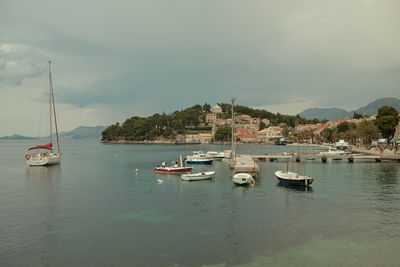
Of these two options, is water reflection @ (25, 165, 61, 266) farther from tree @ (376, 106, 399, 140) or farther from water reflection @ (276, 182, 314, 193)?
tree @ (376, 106, 399, 140)

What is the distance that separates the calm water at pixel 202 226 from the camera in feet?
67.8

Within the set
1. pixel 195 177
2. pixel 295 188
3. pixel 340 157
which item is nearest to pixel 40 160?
pixel 195 177

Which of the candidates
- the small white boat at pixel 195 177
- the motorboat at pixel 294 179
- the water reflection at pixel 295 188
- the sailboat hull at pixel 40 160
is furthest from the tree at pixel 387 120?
the sailboat hull at pixel 40 160

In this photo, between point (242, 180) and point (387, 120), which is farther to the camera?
point (387, 120)

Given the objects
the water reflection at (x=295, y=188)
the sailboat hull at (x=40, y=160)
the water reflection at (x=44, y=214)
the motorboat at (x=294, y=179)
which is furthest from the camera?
the sailboat hull at (x=40, y=160)

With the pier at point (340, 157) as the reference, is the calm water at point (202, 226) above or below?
below

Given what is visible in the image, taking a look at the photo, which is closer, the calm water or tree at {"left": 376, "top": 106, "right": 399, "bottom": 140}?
the calm water

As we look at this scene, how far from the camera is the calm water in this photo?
20656 millimetres

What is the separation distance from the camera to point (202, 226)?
2714 cm

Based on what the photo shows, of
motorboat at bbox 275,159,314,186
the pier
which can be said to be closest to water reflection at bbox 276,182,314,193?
motorboat at bbox 275,159,314,186

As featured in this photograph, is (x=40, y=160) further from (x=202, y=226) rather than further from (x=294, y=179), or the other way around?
(x=294, y=179)

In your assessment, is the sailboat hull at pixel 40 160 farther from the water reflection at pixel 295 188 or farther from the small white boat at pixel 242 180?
the water reflection at pixel 295 188

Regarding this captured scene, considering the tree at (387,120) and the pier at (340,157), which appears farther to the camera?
the tree at (387,120)

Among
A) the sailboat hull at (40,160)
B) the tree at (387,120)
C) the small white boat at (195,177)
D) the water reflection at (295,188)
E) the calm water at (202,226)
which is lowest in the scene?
the calm water at (202,226)
